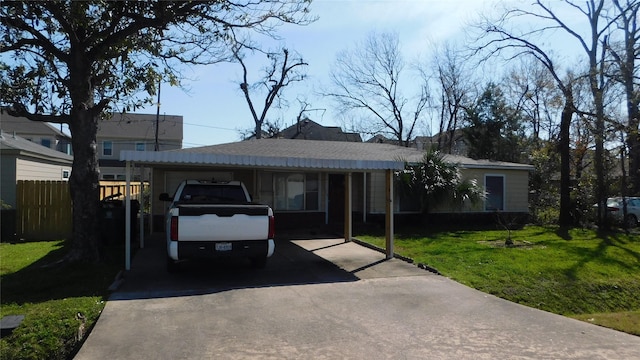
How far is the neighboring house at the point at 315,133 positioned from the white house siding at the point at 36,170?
24341mm

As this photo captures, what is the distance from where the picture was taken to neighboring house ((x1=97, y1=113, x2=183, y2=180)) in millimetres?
38000

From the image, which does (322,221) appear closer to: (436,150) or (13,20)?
(436,150)

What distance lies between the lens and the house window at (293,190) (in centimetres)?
1633

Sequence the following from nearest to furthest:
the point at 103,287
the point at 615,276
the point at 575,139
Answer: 1. the point at 103,287
2. the point at 615,276
3. the point at 575,139

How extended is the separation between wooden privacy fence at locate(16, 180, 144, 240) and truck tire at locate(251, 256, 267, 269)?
20.7ft

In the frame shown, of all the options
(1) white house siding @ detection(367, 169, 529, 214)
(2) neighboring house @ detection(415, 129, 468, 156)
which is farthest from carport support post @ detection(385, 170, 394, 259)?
(2) neighboring house @ detection(415, 129, 468, 156)

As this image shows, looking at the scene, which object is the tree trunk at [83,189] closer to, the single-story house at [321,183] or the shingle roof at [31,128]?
the single-story house at [321,183]

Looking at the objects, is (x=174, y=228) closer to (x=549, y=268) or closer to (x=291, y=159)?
(x=291, y=159)

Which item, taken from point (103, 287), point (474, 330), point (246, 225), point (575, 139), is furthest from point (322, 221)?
point (575, 139)

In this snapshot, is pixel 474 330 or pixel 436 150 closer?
pixel 474 330

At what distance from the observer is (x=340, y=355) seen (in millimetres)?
4973

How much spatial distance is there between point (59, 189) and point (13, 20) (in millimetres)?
6915

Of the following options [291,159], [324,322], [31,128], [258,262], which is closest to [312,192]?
[291,159]

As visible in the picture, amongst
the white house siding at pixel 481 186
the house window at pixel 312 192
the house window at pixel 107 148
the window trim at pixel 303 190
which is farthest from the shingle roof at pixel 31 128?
the white house siding at pixel 481 186
